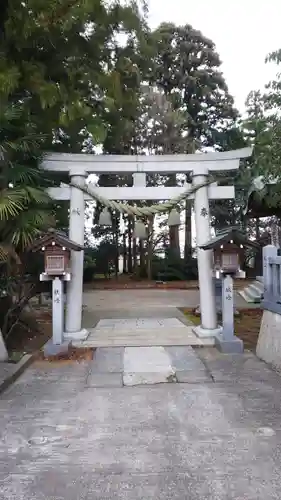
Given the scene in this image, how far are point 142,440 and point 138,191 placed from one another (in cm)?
533

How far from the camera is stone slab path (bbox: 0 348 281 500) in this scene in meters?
2.73

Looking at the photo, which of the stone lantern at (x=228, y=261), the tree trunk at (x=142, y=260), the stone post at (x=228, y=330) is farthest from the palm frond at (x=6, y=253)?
the tree trunk at (x=142, y=260)

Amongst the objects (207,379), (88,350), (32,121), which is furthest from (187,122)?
(207,379)

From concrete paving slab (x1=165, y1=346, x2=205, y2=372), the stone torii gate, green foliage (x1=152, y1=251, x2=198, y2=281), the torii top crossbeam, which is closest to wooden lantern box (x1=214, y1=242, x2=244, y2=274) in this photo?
the stone torii gate

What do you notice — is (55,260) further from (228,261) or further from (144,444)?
(144,444)

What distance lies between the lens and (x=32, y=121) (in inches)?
317

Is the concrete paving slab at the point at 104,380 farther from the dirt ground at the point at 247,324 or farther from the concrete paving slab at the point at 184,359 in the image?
the dirt ground at the point at 247,324

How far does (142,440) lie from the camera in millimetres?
3512

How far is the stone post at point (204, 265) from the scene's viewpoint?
7926 millimetres

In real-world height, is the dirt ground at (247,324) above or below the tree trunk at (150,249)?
below

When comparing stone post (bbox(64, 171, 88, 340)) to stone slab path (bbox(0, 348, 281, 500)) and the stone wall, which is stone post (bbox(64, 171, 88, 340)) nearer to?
stone slab path (bbox(0, 348, 281, 500))

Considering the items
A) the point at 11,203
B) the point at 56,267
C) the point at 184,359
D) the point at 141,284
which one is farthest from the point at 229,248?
the point at 141,284

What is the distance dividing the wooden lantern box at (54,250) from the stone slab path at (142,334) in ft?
4.60

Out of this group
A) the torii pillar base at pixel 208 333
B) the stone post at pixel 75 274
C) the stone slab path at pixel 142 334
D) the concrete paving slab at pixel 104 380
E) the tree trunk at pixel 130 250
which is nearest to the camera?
the concrete paving slab at pixel 104 380
